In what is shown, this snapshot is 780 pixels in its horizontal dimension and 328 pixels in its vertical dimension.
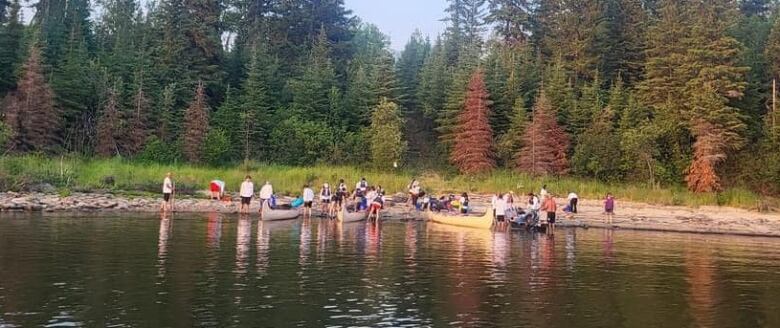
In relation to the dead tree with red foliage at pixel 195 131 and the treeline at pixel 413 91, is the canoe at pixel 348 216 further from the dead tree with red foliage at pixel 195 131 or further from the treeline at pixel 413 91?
the dead tree with red foliage at pixel 195 131

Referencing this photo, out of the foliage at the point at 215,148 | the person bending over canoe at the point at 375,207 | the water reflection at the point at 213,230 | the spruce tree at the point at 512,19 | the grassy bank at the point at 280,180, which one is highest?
the spruce tree at the point at 512,19

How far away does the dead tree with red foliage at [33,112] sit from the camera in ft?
160

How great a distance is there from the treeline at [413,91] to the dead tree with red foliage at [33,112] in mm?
106

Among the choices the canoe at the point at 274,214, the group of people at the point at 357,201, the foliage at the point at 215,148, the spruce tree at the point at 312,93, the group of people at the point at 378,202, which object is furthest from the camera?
the spruce tree at the point at 312,93

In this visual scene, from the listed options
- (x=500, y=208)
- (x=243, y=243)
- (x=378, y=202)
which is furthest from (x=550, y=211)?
(x=243, y=243)

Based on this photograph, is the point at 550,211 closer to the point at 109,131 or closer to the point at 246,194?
the point at 246,194

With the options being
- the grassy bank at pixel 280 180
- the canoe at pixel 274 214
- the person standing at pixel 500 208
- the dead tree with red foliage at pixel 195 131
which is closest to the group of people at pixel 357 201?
the canoe at pixel 274 214

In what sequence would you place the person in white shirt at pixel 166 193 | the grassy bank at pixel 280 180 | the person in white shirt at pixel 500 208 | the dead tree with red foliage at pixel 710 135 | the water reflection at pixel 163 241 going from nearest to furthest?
the water reflection at pixel 163 241 < the person in white shirt at pixel 500 208 < the person in white shirt at pixel 166 193 < the grassy bank at pixel 280 180 < the dead tree with red foliage at pixel 710 135

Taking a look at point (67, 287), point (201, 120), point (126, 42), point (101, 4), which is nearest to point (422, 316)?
point (67, 287)

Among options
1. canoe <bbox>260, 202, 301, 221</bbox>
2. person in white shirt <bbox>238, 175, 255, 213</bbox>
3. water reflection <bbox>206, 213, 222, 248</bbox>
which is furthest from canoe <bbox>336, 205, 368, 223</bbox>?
water reflection <bbox>206, 213, 222, 248</bbox>

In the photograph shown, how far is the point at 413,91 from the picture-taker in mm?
66062

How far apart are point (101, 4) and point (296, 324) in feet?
248

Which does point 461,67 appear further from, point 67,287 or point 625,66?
point 67,287

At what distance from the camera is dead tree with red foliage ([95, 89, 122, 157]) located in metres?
51.6
